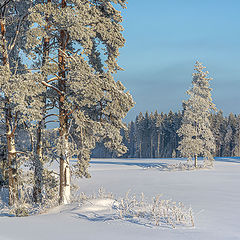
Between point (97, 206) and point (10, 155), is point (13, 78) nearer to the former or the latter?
point (10, 155)

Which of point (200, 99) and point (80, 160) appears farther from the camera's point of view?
point (200, 99)

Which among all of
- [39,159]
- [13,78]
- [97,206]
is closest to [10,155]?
[39,159]

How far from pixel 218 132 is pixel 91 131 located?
73.4m

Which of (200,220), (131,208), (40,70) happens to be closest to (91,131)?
(40,70)

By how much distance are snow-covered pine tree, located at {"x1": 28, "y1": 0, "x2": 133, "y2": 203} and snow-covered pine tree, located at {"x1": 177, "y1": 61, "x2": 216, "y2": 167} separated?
67.4 ft

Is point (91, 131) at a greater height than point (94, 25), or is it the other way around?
point (94, 25)

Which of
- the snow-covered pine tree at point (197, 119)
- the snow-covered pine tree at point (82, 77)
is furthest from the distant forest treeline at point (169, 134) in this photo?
the snow-covered pine tree at point (82, 77)

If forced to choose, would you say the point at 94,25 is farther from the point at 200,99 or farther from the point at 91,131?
the point at 200,99

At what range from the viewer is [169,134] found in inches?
3629

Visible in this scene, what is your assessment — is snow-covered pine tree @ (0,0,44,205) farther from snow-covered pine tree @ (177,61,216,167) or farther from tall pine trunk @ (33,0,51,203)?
snow-covered pine tree @ (177,61,216,167)

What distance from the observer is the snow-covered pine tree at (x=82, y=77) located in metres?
9.94

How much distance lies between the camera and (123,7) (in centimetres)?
1225

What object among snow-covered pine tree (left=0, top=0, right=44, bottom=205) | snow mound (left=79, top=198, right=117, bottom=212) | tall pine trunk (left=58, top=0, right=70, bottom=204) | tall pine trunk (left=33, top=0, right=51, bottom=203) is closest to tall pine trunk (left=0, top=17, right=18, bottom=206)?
snow-covered pine tree (left=0, top=0, right=44, bottom=205)

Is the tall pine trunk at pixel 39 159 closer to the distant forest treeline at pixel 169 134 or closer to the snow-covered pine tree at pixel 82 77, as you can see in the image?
the snow-covered pine tree at pixel 82 77
